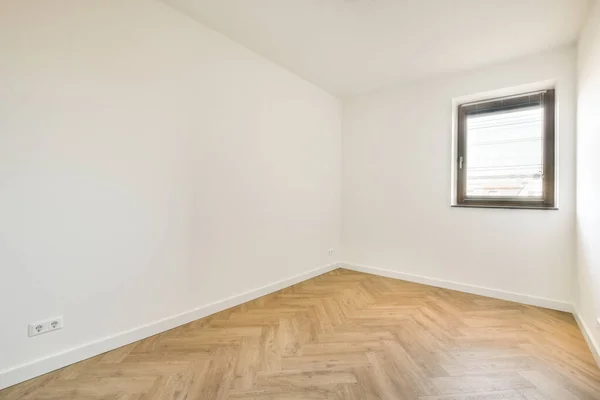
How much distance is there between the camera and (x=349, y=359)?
1927 millimetres

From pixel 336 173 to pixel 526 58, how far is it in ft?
8.20

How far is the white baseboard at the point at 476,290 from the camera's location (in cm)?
280

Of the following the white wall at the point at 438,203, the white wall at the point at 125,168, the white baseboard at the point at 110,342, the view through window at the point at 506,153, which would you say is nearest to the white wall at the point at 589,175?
the white wall at the point at 438,203

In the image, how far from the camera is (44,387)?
1.64 meters

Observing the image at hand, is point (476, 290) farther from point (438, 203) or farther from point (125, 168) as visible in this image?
point (125, 168)

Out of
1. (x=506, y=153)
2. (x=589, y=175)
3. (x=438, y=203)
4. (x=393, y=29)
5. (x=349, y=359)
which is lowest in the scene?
(x=349, y=359)

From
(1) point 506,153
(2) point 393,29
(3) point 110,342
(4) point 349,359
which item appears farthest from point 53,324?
(1) point 506,153

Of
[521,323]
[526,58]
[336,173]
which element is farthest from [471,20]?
[521,323]

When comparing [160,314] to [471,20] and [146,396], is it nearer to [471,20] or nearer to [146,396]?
[146,396]

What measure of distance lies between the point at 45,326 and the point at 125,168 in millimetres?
1122

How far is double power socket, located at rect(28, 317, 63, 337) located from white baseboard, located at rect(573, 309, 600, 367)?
3.55 m

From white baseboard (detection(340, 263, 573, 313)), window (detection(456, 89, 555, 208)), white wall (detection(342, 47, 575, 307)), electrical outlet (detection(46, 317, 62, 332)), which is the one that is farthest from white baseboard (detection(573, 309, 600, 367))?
electrical outlet (detection(46, 317, 62, 332))

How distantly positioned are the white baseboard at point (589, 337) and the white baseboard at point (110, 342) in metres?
2.73

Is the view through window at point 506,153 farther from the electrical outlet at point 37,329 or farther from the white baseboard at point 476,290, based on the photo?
the electrical outlet at point 37,329
